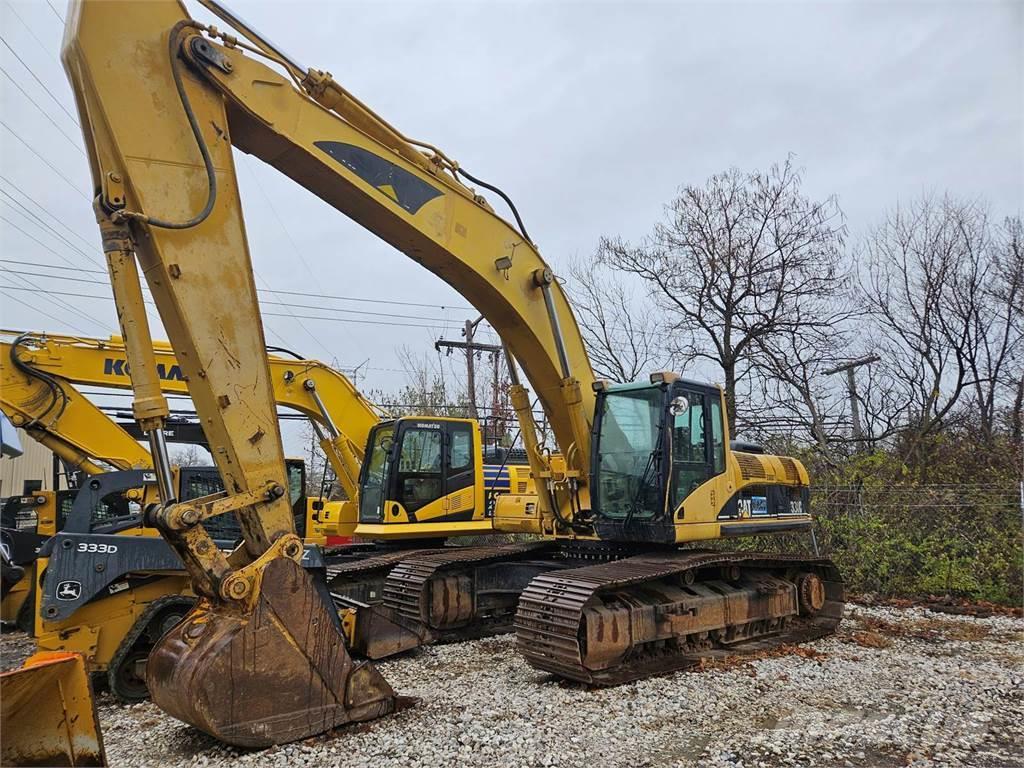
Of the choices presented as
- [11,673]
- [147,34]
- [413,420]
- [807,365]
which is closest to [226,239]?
[147,34]

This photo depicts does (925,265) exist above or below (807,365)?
above

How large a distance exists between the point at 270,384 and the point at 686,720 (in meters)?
3.54

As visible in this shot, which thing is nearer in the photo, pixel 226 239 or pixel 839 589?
pixel 226 239

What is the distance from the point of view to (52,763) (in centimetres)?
374

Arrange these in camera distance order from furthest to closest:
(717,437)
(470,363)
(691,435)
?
1. (470,363)
2. (717,437)
3. (691,435)

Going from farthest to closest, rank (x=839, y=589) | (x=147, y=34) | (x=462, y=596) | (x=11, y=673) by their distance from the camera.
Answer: (x=839, y=589) < (x=462, y=596) < (x=147, y=34) < (x=11, y=673)

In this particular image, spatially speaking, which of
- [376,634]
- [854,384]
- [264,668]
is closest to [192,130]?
[264,668]

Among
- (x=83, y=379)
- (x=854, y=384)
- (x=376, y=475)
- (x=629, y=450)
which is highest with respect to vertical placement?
(x=854, y=384)

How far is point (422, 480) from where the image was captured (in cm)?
984

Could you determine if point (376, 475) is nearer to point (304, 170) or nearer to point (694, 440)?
point (694, 440)

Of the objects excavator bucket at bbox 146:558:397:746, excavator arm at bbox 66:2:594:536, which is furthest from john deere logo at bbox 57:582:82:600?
excavator arm at bbox 66:2:594:536

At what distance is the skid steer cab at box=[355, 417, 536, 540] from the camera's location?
9695mm

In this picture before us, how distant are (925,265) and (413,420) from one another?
1067cm

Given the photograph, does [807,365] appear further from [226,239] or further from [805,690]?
[226,239]
